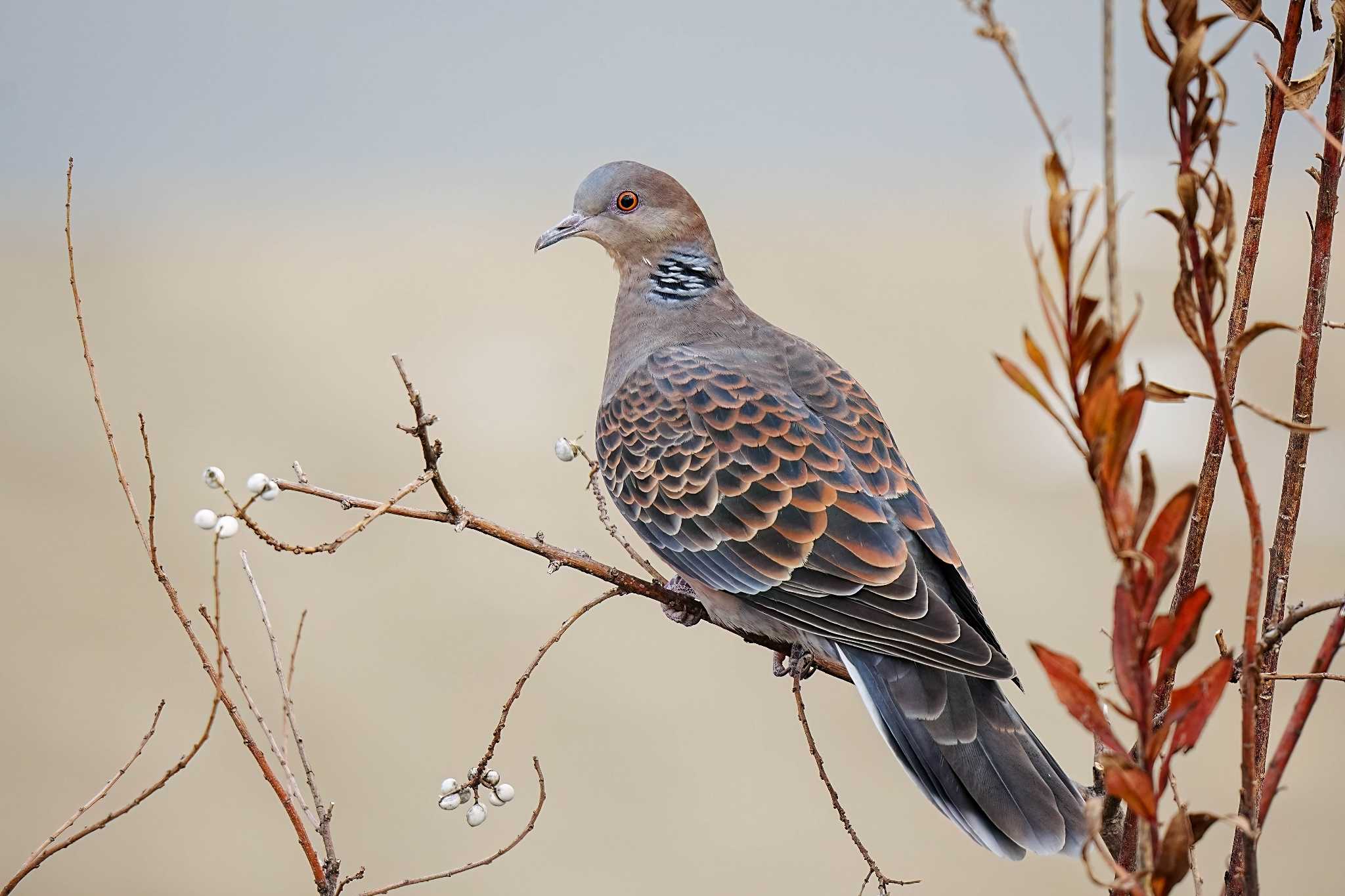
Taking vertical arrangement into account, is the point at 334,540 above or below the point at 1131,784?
above

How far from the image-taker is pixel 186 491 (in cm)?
648

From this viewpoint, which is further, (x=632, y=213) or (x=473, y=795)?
(x=632, y=213)

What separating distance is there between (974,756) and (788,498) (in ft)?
1.72

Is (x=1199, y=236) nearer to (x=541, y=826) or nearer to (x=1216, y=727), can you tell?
(x=541, y=826)

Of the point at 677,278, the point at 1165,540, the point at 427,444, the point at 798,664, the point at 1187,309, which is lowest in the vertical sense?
the point at 1165,540

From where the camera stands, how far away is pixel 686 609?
1.86m

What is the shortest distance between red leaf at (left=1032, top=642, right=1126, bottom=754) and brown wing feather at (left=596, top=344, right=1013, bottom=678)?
936mm

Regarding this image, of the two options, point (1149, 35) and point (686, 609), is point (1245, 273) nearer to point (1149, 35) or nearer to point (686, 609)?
point (1149, 35)

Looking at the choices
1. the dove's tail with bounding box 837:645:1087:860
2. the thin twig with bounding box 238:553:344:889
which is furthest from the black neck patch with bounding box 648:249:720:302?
the thin twig with bounding box 238:553:344:889

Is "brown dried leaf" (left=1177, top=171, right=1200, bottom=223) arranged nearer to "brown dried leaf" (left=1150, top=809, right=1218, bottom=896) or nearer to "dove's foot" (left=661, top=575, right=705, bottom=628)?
"brown dried leaf" (left=1150, top=809, right=1218, bottom=896)

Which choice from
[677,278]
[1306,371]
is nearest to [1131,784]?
[1306,371]

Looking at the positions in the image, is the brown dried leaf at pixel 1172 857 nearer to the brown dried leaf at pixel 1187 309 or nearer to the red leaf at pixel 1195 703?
the red leaf at pixel 1195 703

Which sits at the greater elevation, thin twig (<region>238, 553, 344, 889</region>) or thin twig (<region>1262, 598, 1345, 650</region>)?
thin twig (<region>238, 553, 344, 889</region>)

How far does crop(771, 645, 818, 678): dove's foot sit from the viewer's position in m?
1.78
